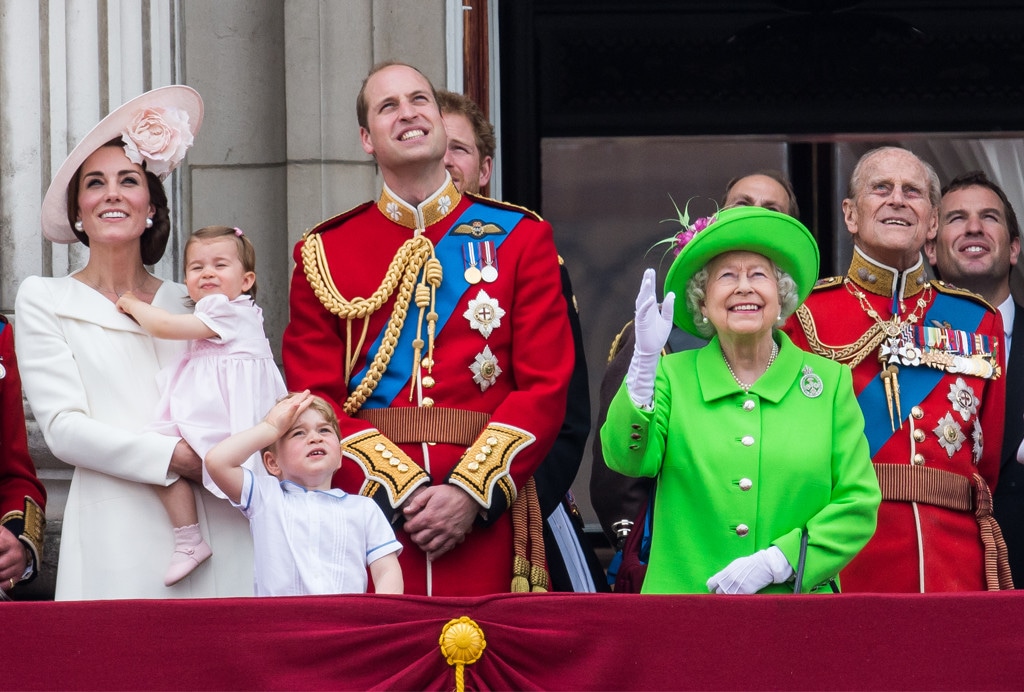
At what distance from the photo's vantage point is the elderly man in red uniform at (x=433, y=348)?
4.61 metres

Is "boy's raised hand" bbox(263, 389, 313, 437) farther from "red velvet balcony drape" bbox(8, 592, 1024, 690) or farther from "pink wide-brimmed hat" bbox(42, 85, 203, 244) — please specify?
"pink wide-brimmed hat" bbox(42, 85, 203, 244)

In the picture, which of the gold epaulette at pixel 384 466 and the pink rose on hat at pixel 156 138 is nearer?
the gold epaulette at pixel 384 466

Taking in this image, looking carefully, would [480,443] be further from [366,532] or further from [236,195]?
[236,195]

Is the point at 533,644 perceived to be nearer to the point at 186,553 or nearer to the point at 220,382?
the point at 186,553

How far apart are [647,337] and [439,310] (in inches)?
27.7

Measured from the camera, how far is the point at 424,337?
15.8 ft

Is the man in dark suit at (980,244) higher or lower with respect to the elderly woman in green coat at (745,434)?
higher

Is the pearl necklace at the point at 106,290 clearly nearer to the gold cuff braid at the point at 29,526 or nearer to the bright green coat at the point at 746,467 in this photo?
the gold cuff braid at the point at 29,526

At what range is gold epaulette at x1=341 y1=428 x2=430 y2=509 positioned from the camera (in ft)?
15.0

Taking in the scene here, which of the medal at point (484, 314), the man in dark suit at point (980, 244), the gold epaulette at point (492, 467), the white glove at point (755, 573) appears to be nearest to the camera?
the white glove at point (755, 573)

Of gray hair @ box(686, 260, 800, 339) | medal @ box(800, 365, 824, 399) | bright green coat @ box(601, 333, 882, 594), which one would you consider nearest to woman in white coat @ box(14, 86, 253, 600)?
bright green coat @ box(601, 333, 882, 594)

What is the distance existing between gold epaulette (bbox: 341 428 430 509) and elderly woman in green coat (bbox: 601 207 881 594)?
0.44m

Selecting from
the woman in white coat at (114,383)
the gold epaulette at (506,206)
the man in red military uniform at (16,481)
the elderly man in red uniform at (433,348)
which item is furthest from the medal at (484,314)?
the man in red military uniform at (16,481)

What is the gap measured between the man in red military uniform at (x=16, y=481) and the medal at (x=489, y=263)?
48.2 inches
